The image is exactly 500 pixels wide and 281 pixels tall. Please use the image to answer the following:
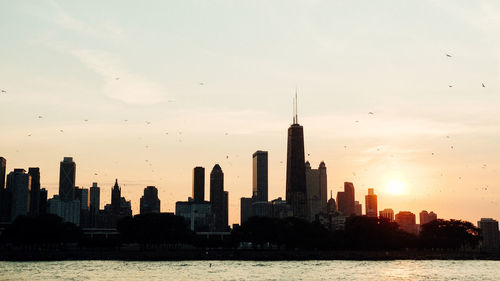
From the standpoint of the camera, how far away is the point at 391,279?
432 feet

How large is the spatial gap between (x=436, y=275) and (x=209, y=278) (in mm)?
48381

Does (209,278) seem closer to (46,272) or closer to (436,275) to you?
(46,272)

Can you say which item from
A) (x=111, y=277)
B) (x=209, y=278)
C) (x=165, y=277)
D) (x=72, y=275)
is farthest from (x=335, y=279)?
(x=72, y=275)

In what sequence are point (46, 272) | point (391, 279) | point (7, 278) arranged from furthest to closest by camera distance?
point (46, 272) → point (391, 279) → point (7, 278)

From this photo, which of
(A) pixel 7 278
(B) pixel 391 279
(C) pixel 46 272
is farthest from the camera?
(C) pixel 46 272

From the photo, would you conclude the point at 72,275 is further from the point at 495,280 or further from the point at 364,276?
the point at 495,280

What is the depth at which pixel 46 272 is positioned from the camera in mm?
143250

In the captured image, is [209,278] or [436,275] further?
[436,275]

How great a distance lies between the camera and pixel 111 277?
422ft

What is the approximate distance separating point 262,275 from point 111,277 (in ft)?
93.9

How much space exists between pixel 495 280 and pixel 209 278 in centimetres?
5334

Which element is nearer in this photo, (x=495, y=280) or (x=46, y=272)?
(x=495, y=280)

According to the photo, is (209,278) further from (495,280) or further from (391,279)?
(495,280)

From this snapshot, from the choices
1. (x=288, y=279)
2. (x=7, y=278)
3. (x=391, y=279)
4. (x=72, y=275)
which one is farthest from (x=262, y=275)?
(x=7, y=278)
